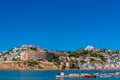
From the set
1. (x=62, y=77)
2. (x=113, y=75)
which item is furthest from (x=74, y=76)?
(x=113, y=75)

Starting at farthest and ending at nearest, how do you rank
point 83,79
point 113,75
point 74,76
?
point 113,75 → point 74,76 → point 83,79

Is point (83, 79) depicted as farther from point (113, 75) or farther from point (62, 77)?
point (113, 75)

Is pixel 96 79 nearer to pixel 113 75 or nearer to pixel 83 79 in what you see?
pixel 83 79

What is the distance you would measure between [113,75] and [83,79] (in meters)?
26.7

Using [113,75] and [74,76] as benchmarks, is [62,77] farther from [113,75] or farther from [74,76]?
[113,75]

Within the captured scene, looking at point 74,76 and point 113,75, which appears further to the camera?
point 113,75

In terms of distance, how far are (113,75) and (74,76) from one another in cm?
1911

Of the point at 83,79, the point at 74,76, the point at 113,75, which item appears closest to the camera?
the point at 83,79

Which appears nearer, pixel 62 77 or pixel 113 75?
pixel 62 77

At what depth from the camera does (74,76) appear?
457 feet

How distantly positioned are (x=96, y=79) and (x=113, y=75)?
24.7m

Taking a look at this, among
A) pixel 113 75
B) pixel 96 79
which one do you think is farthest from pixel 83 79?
pixel 113 75

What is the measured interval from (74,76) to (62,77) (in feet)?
20.1

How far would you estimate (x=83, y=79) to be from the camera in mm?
128000
